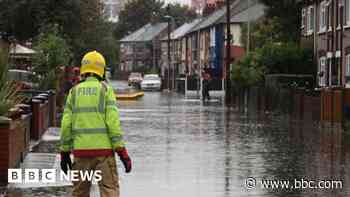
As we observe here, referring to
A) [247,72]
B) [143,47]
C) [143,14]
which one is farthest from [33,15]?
[143,14]


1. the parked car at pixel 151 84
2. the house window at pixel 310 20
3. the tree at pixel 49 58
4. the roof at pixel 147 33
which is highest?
the roof at pixel 147 33

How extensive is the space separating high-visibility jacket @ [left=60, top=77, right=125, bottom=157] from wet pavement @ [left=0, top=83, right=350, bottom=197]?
3.79 meters

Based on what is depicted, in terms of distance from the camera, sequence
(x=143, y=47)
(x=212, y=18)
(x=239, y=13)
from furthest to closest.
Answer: (x=143, y=47) < (x=212, y=18) < (x=239, y=13)

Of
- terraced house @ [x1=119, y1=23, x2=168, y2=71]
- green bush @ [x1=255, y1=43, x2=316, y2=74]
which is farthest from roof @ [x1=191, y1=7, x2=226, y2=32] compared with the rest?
terraced house @ [x1=119, y1=23, x2=168, y2=71]

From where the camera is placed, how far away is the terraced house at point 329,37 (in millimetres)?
41500

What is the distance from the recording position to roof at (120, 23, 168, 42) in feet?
494

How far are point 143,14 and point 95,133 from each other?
15591cm

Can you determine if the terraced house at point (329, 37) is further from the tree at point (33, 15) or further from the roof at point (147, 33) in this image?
the roof at point (147, 33)

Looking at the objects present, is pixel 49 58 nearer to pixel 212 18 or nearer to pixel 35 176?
pixel 35 176

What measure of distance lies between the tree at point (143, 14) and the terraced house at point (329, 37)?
367 ft

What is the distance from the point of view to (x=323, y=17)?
46.5 metres

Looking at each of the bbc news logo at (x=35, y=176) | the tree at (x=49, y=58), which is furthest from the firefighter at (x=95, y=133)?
the tree at (x=49, y=58)

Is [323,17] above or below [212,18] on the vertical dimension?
below

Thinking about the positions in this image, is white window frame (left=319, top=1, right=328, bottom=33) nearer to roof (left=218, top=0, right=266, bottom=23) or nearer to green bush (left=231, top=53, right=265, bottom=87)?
green bush (left=231, top=53, right=265, bottom=87)
